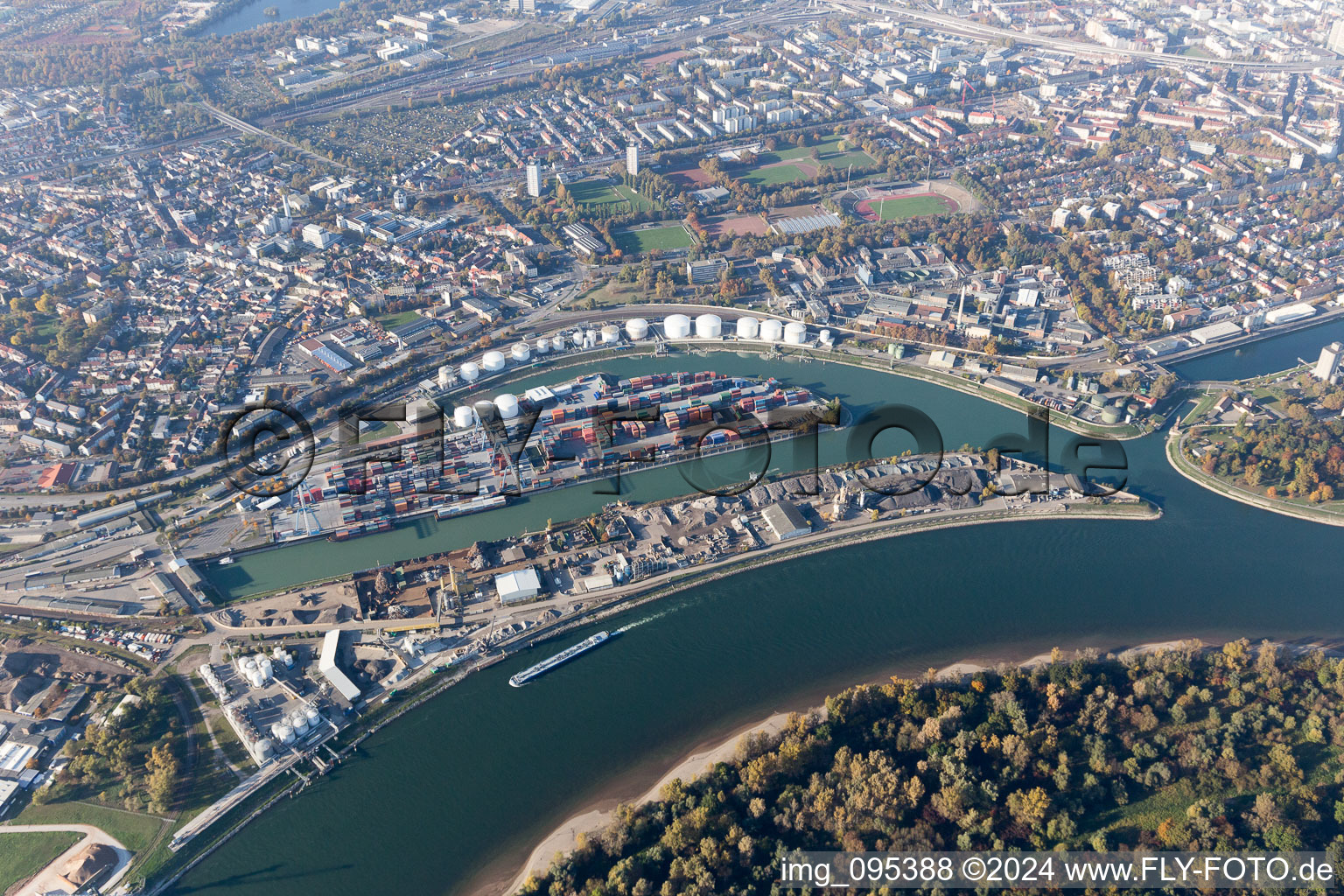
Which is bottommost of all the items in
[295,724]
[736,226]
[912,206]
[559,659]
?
[559,659]

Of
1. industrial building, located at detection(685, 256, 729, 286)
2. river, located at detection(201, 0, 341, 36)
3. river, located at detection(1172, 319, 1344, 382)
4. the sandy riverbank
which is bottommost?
the sandy riverbank

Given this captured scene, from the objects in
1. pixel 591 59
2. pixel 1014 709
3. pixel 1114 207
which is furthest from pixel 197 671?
pixel 591 59

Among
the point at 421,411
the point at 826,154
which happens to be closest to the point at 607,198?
the point at 826,154

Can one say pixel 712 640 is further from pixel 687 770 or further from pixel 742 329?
pixel 742 329

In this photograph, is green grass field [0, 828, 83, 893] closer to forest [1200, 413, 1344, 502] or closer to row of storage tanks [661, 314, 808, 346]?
row of storage tanks [661, 314, 808, 346]

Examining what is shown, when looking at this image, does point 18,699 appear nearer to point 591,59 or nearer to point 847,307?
point 847,307

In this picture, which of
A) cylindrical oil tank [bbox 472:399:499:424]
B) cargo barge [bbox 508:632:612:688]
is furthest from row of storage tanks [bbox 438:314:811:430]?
cargo barge [bbox 508:632:612:688]

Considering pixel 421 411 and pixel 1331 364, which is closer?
pixel 421 411
